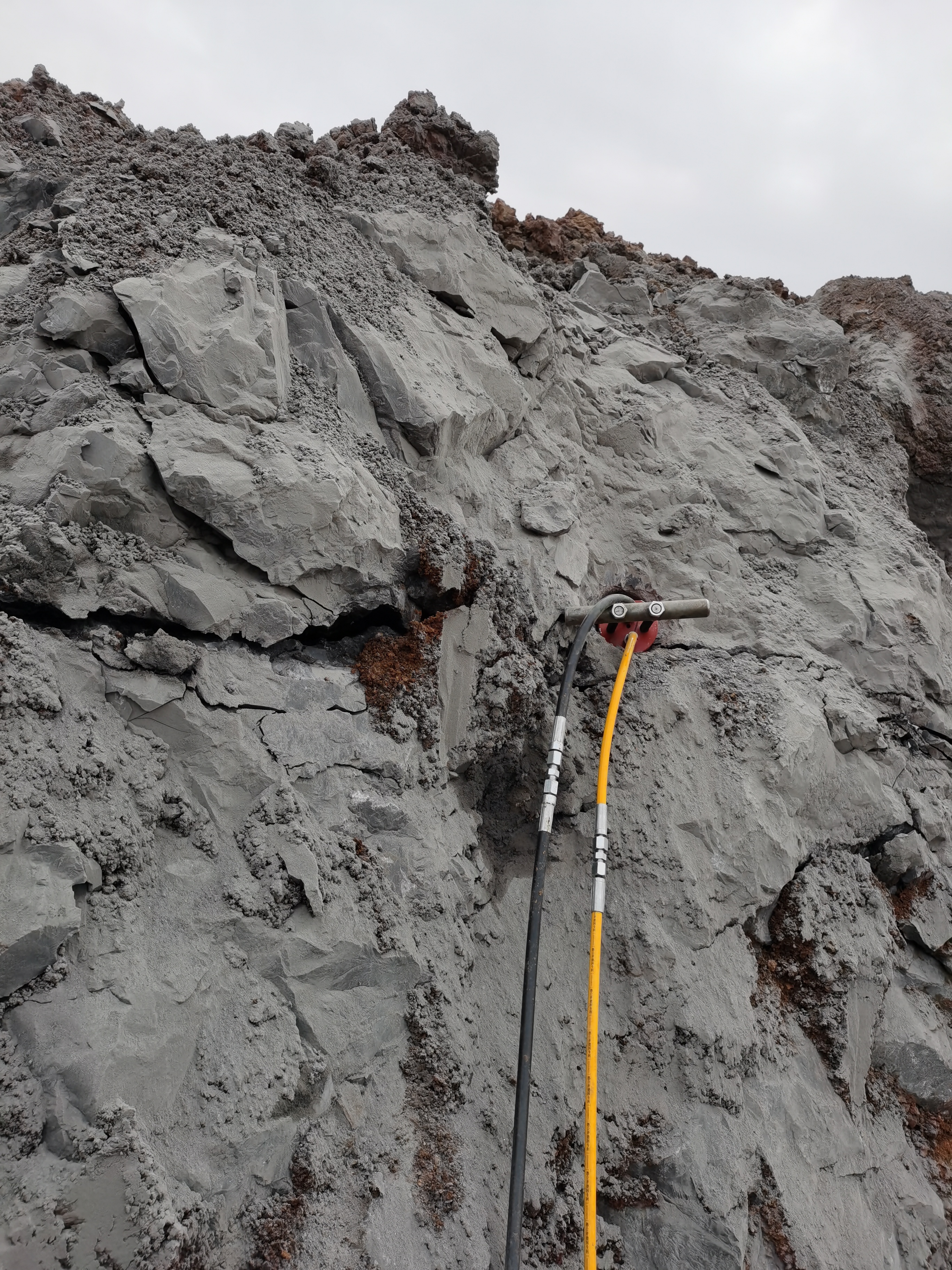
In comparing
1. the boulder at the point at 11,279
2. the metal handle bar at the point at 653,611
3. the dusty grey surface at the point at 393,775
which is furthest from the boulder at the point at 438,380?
the boulder at the point at 11,279

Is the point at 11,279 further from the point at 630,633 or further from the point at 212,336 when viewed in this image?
the point at 630,633

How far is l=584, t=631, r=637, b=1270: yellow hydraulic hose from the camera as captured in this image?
2.53 metres

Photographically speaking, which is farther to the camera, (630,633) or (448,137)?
(448,137)

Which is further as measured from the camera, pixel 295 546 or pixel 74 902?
pixel 295 546

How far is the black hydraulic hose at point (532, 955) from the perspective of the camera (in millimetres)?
2422

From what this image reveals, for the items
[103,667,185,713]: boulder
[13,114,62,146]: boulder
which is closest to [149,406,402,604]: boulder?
[103,667,185,713]: boulder

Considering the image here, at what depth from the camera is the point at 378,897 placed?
2.75m

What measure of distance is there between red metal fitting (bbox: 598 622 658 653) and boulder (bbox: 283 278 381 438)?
1.38m

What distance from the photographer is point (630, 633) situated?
3629 millimetres

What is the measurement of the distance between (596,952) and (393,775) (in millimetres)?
978

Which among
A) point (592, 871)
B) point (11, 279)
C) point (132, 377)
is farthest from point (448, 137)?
point (592, 871)

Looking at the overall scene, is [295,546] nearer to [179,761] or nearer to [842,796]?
[179,761]

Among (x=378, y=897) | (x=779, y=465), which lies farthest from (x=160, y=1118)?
(x=779, y=465)

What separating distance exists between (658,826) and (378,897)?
1331mm
